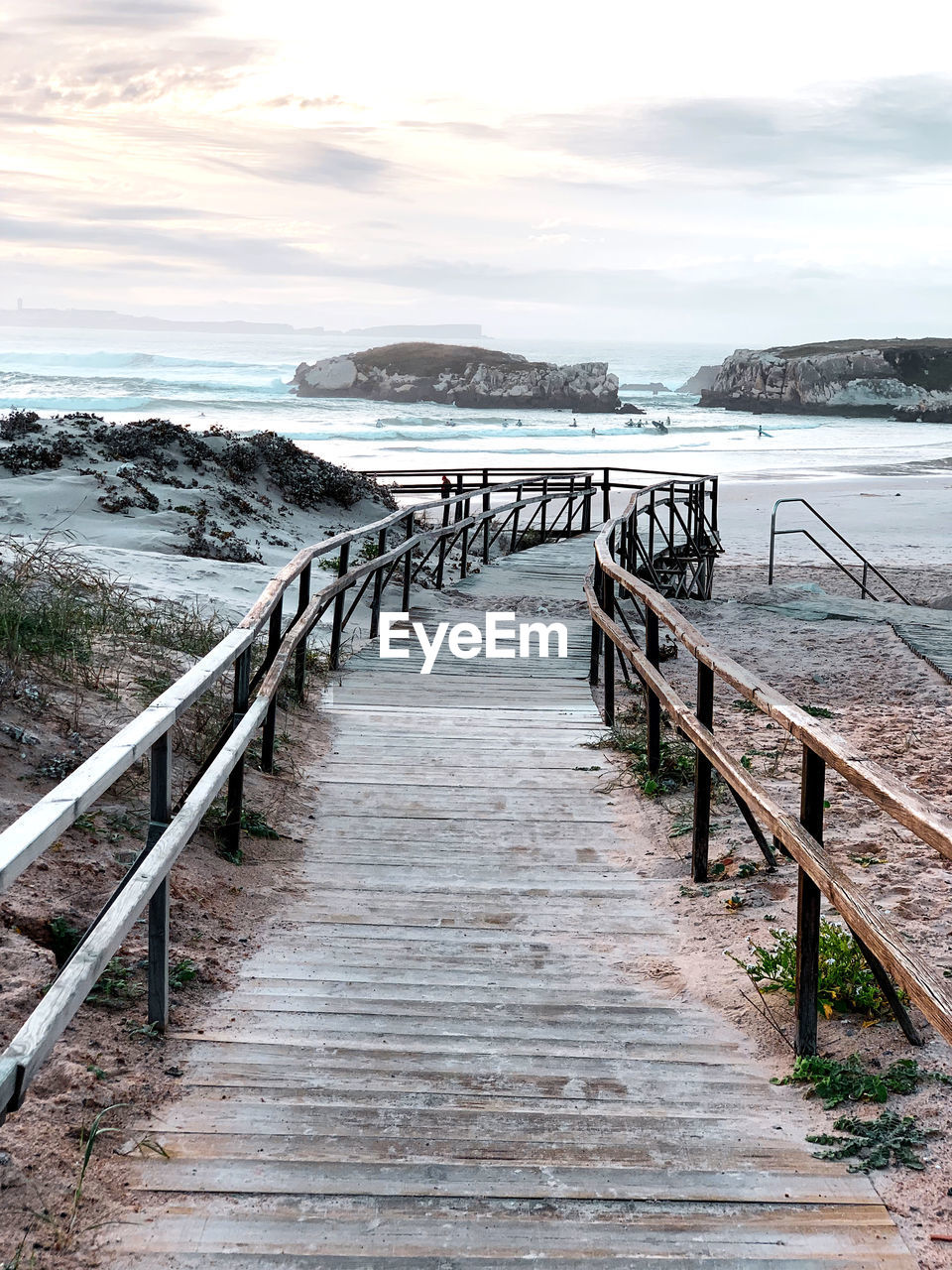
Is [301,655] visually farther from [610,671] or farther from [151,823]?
[151,823]

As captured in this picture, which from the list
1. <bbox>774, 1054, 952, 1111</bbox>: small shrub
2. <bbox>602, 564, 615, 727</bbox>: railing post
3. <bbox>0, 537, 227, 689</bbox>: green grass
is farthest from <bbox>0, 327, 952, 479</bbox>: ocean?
<bbox>774, 1054, 952, 1111</bbox>: small shrub

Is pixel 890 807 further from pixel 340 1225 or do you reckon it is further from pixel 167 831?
pixel 167 831

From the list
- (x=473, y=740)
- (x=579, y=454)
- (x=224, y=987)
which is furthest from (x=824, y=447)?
(x=224, y=987)

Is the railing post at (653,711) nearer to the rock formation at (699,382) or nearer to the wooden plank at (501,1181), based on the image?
the wooden plank at (501,1181)

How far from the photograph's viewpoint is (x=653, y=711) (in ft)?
19.3

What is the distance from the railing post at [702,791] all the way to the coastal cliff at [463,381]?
84.0m

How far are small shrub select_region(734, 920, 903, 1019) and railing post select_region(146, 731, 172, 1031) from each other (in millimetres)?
1719

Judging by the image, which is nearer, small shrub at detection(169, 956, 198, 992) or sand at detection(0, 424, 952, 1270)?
sand at detection(0, 424, 952, 1270)

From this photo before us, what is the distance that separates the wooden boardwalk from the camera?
A: 7.00ft

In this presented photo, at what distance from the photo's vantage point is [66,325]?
185 m

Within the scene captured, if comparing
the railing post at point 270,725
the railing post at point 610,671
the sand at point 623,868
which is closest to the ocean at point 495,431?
the sand at point 623,868

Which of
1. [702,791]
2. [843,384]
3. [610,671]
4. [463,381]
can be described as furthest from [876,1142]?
[463,381]

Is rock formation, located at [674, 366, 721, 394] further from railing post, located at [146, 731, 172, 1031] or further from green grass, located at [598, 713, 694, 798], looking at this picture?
railing post, located at [146, 731, 172, 1031]

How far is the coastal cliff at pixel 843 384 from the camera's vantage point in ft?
282
